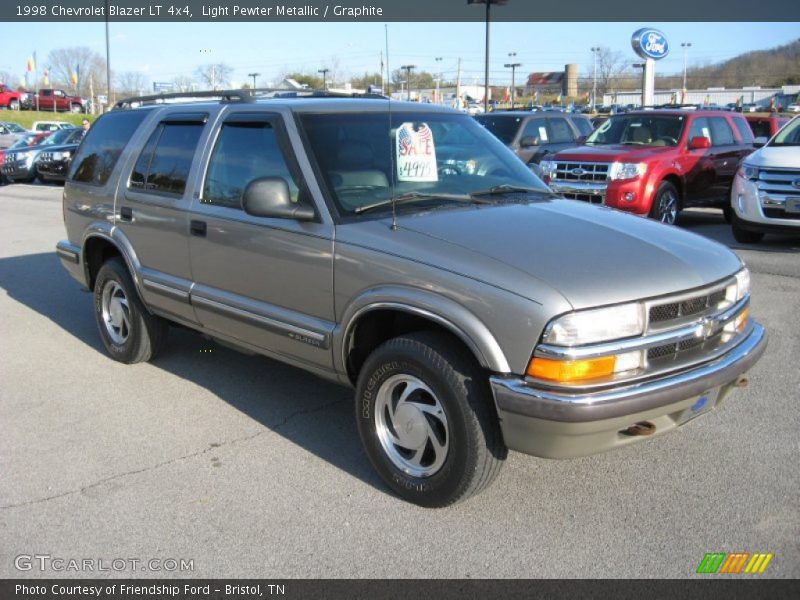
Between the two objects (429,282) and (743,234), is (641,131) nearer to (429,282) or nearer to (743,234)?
(743,234)

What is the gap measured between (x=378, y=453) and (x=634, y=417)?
1248 mm

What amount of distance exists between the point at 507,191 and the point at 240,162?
1.56m

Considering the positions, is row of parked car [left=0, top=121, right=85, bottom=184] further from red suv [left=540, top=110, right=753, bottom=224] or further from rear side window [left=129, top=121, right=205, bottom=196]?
rear side window [left=129, top=121, right=205, bottom=196]

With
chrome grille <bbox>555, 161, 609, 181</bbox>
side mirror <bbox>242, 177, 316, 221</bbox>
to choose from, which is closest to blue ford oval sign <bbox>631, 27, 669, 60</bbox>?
chrome grille <bbox>555, 161, 609, 181</bbox>

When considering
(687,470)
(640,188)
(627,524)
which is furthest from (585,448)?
(640,188)

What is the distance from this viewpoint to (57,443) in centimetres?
445

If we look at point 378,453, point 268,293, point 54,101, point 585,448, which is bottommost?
point 378,453

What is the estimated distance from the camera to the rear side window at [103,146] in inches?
226

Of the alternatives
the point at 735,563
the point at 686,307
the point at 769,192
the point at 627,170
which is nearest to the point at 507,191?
the point at 686,307

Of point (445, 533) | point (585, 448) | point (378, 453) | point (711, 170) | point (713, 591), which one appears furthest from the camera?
point (711, 170)

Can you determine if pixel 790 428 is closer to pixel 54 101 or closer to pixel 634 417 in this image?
pixel 634 417

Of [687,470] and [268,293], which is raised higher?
[268,293]

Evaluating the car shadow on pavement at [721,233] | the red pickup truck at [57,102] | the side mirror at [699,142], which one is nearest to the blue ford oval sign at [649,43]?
the car shadow on pavement at [721,233]

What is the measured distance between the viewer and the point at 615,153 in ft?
35.7
